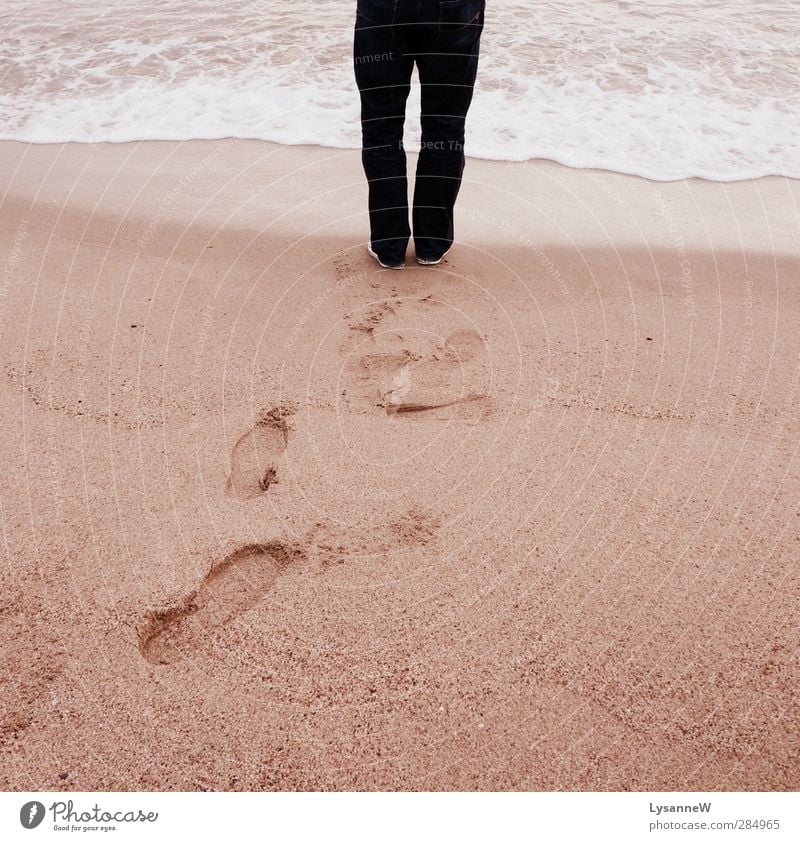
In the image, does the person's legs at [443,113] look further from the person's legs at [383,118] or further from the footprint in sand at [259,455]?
the footprint in sand at [259,455]

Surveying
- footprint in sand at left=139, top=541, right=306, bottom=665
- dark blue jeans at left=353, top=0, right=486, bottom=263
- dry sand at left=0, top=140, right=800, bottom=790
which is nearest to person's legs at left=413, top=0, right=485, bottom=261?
dark blue jeans at left=353, top=0, right=486, bottom=263

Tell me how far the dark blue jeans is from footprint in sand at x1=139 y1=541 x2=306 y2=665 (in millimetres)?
2106

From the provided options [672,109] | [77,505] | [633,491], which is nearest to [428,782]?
[633,491]

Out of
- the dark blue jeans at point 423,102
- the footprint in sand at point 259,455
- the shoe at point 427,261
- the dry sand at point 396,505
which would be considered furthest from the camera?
the shoe at point 427,261

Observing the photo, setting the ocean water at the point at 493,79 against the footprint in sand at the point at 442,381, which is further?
the ocean water at the point at 493,79

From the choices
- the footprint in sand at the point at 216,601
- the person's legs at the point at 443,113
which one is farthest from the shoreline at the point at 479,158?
the footprint in sand at the point at 216,601

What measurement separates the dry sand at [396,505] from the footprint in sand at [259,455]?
1 centimetres

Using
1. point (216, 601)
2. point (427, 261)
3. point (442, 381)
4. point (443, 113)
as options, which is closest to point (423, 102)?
point (443, 113)

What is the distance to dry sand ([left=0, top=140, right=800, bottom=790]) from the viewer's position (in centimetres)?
178

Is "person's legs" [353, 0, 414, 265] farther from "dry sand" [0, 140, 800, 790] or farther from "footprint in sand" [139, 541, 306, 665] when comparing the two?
"footprint in sand" [139, 541, 306, 665]

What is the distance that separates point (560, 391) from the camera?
2.93 m

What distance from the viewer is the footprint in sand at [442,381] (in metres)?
2.88

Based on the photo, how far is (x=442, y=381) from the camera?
2.99 meters

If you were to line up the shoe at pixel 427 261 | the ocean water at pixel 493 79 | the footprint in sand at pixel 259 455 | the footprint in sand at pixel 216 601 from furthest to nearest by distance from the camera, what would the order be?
the ocean water at pixel 493 79 → the shoe at pixel 427 261 → the footprint in sand at pixel 259 455 → the footprint in sand at pixel 216 601
